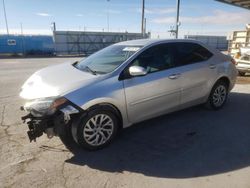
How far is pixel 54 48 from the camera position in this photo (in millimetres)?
29438

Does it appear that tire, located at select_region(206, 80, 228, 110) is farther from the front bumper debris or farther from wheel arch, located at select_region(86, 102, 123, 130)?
the front bumper debris

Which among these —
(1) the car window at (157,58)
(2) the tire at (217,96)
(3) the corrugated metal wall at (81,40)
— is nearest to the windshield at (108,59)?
(1) the car window at (157,58)

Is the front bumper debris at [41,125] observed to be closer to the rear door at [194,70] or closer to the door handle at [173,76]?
the door handle at [173,76]

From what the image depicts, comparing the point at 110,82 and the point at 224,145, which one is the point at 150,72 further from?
the point at 224,145

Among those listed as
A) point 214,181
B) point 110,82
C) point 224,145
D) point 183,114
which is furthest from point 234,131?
point 110,82

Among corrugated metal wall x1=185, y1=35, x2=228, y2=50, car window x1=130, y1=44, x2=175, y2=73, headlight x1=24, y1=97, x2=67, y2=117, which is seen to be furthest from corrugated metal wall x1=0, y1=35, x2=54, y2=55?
headlight x1=24, y1=97, x2=67, y2=117

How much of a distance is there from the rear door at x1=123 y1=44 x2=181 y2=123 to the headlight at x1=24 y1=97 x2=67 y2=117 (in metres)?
1.05

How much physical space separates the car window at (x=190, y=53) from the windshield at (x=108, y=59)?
93cm

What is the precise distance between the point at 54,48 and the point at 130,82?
27.4 metres

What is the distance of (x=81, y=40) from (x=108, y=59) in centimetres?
2804

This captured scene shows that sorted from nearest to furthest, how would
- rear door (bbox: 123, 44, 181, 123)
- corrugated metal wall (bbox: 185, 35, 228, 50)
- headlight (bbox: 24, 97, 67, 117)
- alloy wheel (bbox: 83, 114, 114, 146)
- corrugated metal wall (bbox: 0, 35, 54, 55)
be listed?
headlight (bbox: 24, 97, 67, 117), alloy wheel (bbox: 83, 114, 114, 146), rear door (bbox: 123, 44, 181, 123), corrugated metal wall (bbox: 0, 35, 54, 55), corrugated metal wall (bbox: 185, 35, 228, 50)

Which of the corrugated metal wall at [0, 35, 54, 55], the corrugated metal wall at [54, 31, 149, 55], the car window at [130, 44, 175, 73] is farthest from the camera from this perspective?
the corrugated metal wall at [54, 31, 149, 55]

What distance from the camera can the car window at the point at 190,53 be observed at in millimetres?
4777

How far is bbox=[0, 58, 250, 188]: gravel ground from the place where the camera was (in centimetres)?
307
